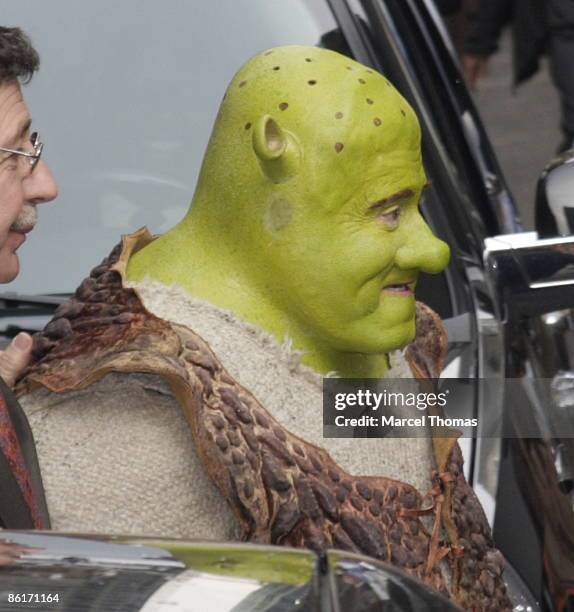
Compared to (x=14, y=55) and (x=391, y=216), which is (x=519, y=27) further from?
(x=14, y=55)

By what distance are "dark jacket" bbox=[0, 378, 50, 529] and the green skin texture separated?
0.27 m

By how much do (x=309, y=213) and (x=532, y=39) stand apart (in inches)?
169

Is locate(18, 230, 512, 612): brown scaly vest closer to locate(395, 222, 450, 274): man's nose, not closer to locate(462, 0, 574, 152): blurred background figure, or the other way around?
locate(395, 222, 450, 274): man's nose

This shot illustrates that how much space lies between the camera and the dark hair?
2121mm

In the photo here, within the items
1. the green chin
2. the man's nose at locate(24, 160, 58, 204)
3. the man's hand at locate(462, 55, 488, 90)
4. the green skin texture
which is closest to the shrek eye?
the green skin texture

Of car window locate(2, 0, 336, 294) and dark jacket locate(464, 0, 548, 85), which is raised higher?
dark jacket locate(464, 0, 548, 85)

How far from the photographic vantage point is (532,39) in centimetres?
624

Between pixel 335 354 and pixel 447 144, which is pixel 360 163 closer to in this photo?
pixel 335 354

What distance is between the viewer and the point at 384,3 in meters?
3.49

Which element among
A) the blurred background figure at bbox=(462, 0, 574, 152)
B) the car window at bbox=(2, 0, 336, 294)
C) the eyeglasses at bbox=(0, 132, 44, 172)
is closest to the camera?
the eyeglasses at bbox=(0, 132, 44, 172)

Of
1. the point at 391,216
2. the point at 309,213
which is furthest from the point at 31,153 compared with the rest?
the point at 391,216

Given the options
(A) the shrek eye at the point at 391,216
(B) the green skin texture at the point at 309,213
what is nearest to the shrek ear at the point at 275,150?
(B) the green skin texture at the point at 309,213

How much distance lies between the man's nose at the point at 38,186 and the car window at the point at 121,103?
28.9 inches

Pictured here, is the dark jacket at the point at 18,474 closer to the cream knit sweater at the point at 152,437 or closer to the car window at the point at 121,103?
the cream knit sweater at the point at 152,437
